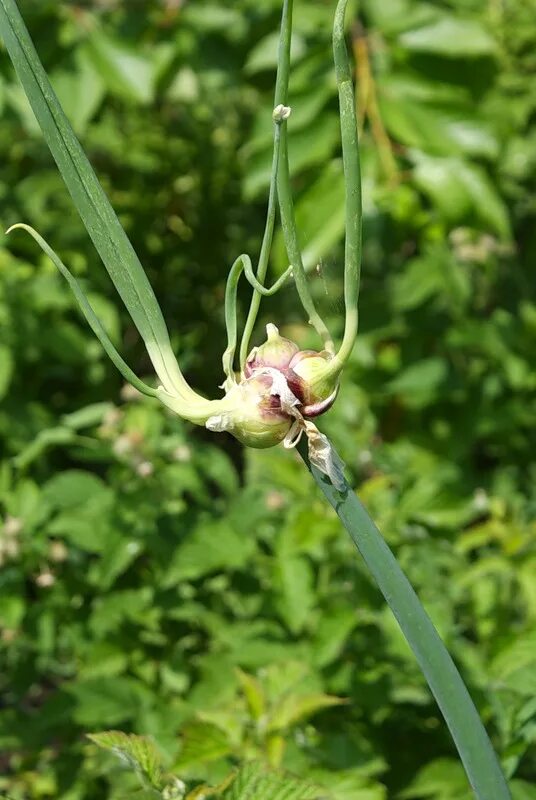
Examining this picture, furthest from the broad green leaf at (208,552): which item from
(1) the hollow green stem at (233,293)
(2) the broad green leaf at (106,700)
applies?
(1) the hollow green stem at (233,293)

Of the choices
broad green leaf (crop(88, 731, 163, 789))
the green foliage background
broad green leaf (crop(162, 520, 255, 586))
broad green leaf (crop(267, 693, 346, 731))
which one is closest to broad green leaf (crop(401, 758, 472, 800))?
the green foliage background

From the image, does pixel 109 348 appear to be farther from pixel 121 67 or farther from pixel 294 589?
pixel 121 67

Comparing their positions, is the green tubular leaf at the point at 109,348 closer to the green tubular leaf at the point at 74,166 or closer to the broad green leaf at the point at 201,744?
the green tubular leaf at the point at 74,166

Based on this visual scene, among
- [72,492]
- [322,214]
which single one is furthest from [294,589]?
[322,214]

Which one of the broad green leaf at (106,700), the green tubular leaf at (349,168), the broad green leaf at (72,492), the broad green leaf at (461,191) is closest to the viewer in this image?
the green tubular leaf at (349,168)

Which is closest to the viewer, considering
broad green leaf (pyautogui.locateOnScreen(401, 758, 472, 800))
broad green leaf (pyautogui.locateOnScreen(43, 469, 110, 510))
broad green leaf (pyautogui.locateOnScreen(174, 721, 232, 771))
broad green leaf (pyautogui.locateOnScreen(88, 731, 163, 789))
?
broad green leaf (pyautogui.locateOnScreen(88, 731, 163, 789))

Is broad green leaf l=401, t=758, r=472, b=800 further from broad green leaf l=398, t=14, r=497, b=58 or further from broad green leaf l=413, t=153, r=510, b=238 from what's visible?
broad green leaf l=398, t=14, r=497, b=58
